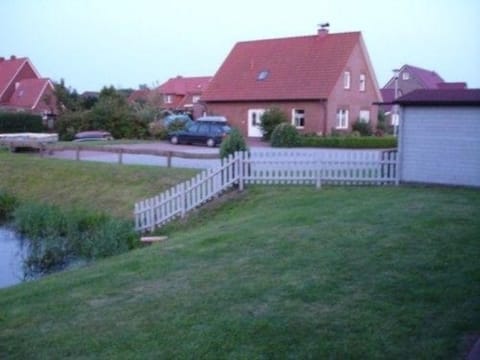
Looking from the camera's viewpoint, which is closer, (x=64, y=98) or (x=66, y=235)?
(x=66, y=235)

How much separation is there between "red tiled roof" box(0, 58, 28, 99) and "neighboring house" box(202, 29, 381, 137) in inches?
1034

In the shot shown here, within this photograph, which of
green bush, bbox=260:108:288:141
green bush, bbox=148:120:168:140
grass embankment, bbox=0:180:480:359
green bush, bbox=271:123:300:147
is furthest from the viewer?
green bush, bbox=148:120:168:140

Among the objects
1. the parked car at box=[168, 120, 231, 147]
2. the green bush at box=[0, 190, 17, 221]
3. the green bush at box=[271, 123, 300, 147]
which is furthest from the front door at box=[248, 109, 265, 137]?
the green bush at box=[0, 190, 17, 221]

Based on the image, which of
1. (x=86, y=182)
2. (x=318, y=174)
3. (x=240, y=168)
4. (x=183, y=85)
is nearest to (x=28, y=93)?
(x=183, y=85)

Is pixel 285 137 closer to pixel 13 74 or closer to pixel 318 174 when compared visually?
pixel 318 174

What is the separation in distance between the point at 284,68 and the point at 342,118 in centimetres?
526

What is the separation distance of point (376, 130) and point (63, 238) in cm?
3209

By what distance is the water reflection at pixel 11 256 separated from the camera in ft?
39.8

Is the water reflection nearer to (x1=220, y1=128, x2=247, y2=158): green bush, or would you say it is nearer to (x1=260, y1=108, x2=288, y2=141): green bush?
(x1=220, y1=128, x2=247, y2=158): green bush

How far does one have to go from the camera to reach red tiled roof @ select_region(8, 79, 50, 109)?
59156mm

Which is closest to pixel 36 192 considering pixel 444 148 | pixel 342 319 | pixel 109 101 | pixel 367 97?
pixel 444 148

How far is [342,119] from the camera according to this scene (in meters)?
41.1

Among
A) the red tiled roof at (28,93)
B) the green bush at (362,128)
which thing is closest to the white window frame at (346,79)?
the green bush at (362,128)

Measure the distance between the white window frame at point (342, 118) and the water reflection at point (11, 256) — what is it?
2673 centimetres
